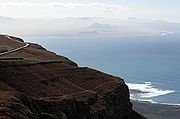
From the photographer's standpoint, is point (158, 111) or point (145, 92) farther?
point (145, 92)

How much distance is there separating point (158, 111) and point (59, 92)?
311 ft

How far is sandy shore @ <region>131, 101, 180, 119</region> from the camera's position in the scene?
13525cm

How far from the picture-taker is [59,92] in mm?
47344

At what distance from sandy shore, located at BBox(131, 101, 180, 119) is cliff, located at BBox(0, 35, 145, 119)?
265 feet

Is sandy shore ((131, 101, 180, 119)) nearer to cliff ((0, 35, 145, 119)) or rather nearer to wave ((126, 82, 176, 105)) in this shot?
wave ((126, 82, 176, 105))

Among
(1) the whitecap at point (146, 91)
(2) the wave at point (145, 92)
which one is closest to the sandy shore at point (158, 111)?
(2) the wave at point (145, 92)

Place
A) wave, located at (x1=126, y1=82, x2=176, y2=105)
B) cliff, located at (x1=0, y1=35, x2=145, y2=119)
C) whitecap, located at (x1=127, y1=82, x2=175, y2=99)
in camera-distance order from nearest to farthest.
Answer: cliff, located at (x1=0, y1=35, x2=145, y2=119) → wave, located at (x1=126, y1=82, x2=176, y2=105) → whitecap, located at (x1=127, y1=82, x2=175, y2=99)

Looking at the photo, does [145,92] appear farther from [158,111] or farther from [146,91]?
[158,111]

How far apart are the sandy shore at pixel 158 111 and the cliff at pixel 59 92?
265 feet

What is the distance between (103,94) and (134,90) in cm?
11612

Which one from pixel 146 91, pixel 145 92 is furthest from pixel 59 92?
pixel 146 91

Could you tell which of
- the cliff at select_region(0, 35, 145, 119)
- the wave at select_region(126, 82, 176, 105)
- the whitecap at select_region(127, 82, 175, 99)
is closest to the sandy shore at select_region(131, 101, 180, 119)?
the wave at select_region(126, 82, 176, 105)

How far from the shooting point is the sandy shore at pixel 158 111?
135 meters

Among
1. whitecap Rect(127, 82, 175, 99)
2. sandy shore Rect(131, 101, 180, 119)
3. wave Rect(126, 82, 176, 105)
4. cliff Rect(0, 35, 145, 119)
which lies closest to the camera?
cliff Rect(0, 35, 145, 119)
